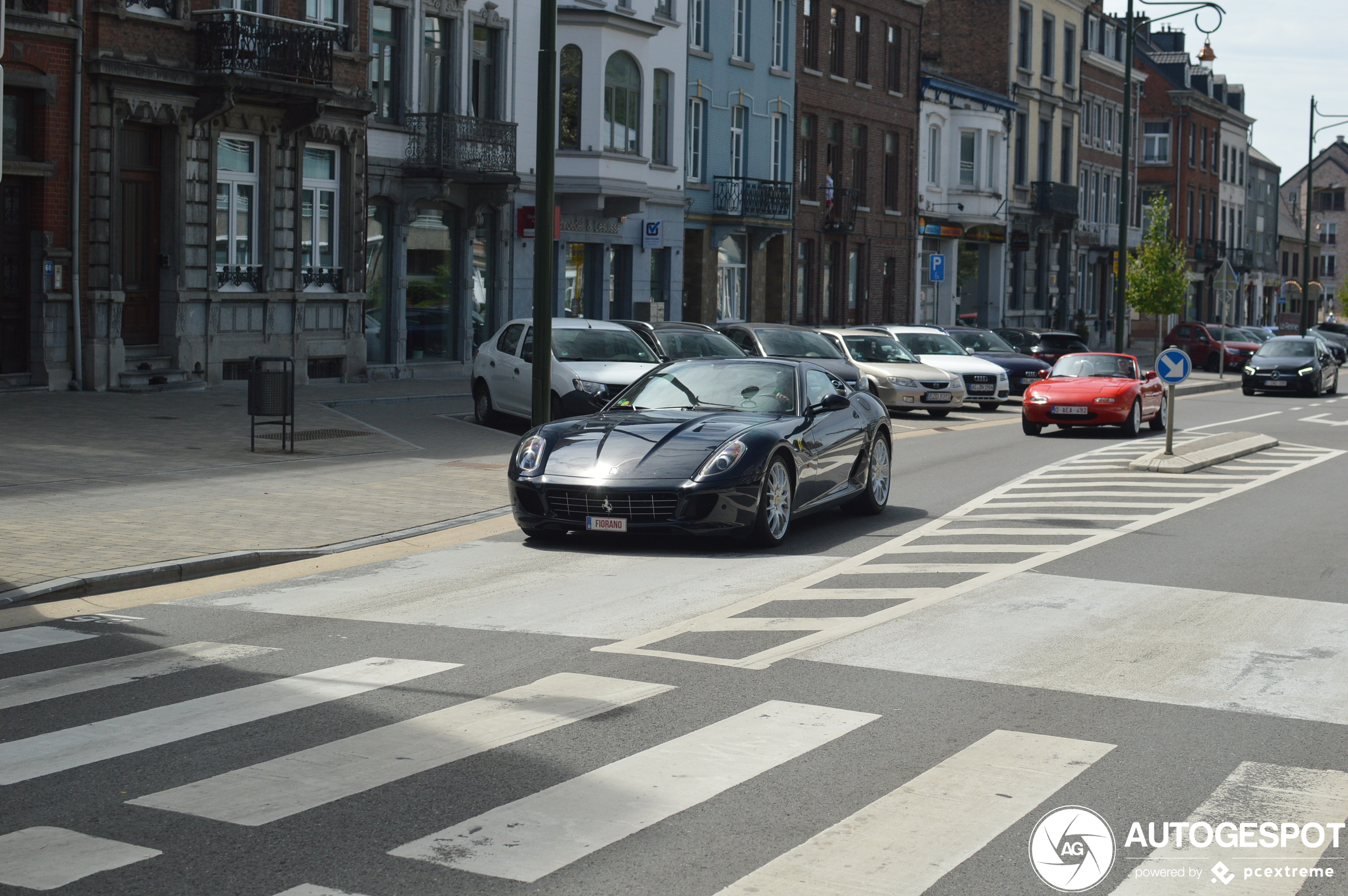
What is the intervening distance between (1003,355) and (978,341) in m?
1.23

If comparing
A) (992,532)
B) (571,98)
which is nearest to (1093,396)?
(992,532)

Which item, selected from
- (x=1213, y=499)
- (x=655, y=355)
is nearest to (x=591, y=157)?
(x=655, y=355)

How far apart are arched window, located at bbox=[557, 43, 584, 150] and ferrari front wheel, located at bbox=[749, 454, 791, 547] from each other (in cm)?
2405

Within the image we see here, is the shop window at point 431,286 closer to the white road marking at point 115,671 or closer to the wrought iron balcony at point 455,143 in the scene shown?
the wrought iron balcony at point 455,143

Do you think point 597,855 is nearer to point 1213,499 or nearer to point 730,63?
point 1213,499

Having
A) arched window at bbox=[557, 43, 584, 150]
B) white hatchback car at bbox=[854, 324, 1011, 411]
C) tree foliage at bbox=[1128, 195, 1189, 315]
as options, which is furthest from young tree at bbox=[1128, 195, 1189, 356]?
arched window at bbox=[557, 43, 584, 150]

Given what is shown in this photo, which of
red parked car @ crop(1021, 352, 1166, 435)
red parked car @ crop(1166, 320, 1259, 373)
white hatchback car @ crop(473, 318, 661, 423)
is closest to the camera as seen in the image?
white hatchback car @ crop(473, 318, 661, 423)

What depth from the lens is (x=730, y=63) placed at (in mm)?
41906

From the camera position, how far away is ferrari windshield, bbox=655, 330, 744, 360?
78.7ft

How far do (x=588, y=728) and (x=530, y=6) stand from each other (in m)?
29.6

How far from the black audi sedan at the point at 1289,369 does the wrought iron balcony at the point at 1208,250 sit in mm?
46745

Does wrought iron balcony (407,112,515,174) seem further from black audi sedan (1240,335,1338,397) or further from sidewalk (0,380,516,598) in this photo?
black audi sedan (1240,335,1338,397)

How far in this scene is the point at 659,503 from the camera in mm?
11555

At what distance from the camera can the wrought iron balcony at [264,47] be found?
25.7 m
